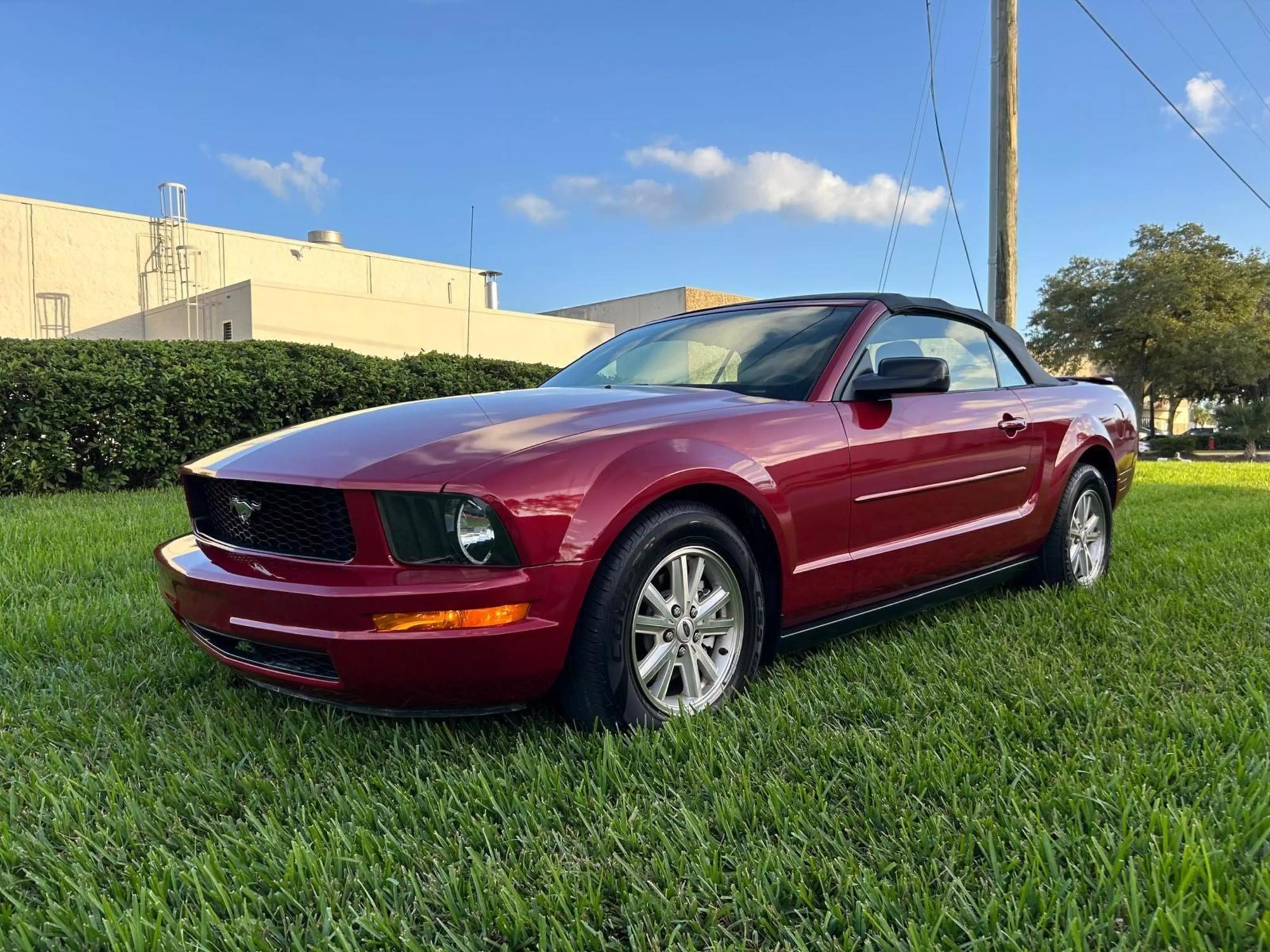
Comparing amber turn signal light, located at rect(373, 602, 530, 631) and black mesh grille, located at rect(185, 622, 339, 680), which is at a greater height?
amber turn signal light, located at rect(373, 602, 530, 631)

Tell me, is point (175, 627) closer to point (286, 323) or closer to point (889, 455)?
point (889, 455)

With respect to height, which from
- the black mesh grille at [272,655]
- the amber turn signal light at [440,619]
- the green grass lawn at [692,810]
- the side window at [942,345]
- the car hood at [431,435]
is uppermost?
the side window at [942,345]

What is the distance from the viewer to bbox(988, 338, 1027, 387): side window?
4.09 meters

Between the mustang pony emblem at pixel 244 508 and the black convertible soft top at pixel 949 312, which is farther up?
the black convertible soft top at pixel 949 312

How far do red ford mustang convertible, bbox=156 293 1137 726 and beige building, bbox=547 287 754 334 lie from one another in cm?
2672

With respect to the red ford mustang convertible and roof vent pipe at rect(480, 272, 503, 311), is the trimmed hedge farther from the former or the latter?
roof vent pipe at rect(480, 272, 503, 311)

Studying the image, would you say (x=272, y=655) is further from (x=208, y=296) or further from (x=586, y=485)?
(x=208, y=296)

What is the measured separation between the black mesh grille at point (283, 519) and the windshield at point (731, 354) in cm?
151

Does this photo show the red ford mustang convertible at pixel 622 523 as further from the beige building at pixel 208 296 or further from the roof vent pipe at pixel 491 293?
the roof vent pipe at pixel 491 293

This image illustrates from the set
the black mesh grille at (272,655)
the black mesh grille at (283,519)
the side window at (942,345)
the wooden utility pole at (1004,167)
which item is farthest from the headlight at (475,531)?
the wooden utility pole at (1004,167)

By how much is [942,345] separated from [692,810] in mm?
2587

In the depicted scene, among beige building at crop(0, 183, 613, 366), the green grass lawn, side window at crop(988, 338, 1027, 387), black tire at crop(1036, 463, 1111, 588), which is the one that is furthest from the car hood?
Result: beige building at crop(0, 183, 613, 366)

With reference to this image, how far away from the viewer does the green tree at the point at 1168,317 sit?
31.4 m

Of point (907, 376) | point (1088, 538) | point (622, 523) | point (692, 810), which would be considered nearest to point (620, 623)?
point (622, 523)
